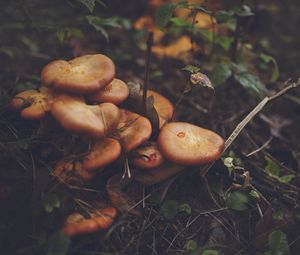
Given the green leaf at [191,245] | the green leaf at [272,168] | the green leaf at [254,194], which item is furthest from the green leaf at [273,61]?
the green leaf at [191,245]

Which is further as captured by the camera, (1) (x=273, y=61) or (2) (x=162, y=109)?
(1) (x=273, y=61)

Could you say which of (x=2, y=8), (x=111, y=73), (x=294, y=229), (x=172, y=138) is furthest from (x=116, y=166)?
(x=2, y=8)

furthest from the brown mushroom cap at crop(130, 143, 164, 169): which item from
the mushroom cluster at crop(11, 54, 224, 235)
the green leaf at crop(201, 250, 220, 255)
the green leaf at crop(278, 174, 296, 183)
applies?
the green leaf at crop(278, 174, 296, 183)

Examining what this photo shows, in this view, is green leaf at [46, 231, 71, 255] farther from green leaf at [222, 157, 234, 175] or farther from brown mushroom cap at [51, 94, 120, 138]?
green leaf at [222, 157, 234, 175]

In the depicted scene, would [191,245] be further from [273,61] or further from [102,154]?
[273,61]

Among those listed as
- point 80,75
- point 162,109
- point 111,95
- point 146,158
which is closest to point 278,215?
point 146,158
